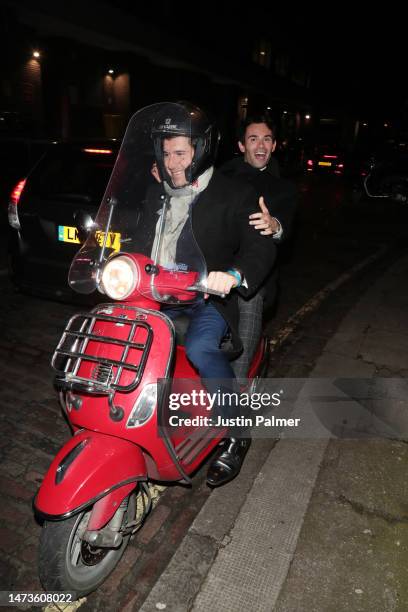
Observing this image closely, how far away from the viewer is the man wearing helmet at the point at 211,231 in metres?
2.28

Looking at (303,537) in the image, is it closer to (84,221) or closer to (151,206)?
(151,206)

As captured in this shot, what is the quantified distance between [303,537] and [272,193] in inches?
88.7

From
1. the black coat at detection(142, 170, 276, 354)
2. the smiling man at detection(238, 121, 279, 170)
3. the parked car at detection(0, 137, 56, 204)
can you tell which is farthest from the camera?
the parked car at detection(0, 137, 56, 204)

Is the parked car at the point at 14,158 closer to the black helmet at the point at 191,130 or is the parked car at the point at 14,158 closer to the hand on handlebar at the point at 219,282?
the black helmet at the point at 191,130

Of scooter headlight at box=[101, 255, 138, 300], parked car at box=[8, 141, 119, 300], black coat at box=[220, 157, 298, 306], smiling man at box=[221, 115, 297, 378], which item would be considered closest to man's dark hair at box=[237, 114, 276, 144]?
smiling man at box=[221, 115, 297, 378]

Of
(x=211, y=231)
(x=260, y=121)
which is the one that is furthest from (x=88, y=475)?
(x=260, y=121)

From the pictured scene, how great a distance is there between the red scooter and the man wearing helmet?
0.10 m

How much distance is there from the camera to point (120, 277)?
2.08 metres

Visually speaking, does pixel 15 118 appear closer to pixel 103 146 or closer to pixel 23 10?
pixel 23 10

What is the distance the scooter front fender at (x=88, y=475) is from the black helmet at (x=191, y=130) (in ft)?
4.51

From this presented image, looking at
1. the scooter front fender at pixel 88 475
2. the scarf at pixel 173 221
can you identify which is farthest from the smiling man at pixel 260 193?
the scooter front fender at pixel 88 475

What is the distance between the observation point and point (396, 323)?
214 inches

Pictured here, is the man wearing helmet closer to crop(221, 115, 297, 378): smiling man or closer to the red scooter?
the red scooter

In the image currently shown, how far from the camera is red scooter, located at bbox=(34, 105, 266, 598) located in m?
1.97
